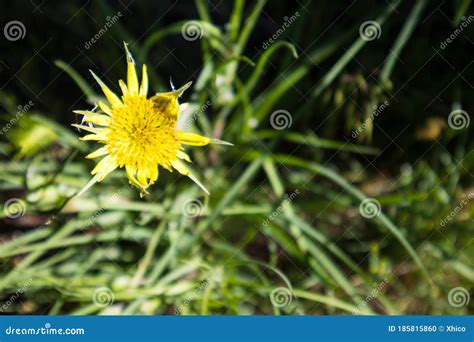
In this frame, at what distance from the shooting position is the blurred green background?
1.08 meters

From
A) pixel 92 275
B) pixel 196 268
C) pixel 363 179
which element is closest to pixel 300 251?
pixel 196 268

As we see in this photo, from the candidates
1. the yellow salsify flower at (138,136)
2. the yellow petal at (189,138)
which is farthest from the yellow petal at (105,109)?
the yellow petal at (189,138)

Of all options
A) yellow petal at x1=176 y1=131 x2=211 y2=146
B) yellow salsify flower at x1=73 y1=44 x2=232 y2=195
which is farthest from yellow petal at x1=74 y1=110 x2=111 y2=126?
yellow petal at x1=176 y1=131 x2=211 y2=146

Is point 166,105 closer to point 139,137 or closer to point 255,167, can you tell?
point 139,137

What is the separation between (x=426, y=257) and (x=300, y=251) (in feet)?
1.03

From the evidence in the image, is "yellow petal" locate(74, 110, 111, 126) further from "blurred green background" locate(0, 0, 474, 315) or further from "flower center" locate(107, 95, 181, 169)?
"blurred green background" locate(0, 0, 474, 315)

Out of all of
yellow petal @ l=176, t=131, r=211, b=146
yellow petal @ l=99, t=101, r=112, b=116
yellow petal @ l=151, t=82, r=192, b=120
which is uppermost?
yellow petal @ l=99, t=101, r=112, b=116

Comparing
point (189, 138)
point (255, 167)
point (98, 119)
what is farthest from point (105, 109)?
point (255, 167)

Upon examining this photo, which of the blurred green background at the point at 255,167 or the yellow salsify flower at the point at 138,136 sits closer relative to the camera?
the yellow salsify flower at the point at 138,136

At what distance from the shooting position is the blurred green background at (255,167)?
1078mm

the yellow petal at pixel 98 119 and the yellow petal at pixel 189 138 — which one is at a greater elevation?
the yellow petal at pixel 98 119

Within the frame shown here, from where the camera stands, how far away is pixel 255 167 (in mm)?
1046

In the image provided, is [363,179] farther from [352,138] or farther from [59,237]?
[59,237]

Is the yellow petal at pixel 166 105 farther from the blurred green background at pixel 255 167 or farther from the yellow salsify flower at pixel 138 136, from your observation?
the blurred green background at pixel 255 167
